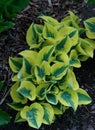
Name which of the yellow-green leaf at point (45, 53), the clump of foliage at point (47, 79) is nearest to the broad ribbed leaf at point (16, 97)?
the clump of foliage at point (47, 79)

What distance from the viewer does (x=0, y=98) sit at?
259cm

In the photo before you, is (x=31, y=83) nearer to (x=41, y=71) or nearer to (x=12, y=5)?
(x=41, y=71)

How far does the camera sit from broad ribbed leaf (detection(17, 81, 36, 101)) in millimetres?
2273

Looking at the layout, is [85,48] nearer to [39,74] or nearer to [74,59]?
[74,59]

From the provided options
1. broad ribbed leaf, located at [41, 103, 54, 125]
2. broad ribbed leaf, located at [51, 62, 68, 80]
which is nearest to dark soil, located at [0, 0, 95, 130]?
broad ribbed leaf, located at [41, 103, 54, 125]

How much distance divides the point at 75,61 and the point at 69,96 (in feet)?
0.88

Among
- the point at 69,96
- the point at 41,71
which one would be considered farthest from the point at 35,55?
the point at 69,96

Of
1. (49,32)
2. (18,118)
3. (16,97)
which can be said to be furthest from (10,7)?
(18,118)

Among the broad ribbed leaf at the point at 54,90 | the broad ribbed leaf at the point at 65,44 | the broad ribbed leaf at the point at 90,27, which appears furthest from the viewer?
the broad ribbed leaf at the point at 90,27

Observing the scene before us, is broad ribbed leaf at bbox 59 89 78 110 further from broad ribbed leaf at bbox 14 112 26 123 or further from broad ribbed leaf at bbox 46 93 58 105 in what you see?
broad ribbed leaf at bbox 14 112 26 123

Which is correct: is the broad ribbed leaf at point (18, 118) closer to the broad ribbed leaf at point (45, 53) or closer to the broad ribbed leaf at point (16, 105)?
the broad ribbed leaf at point (16, 105)

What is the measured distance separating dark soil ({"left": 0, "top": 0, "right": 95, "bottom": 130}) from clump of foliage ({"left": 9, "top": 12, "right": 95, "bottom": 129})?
0.40 ft

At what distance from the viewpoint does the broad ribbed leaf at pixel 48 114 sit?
2.29 m

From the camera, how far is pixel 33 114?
229 centimetres
